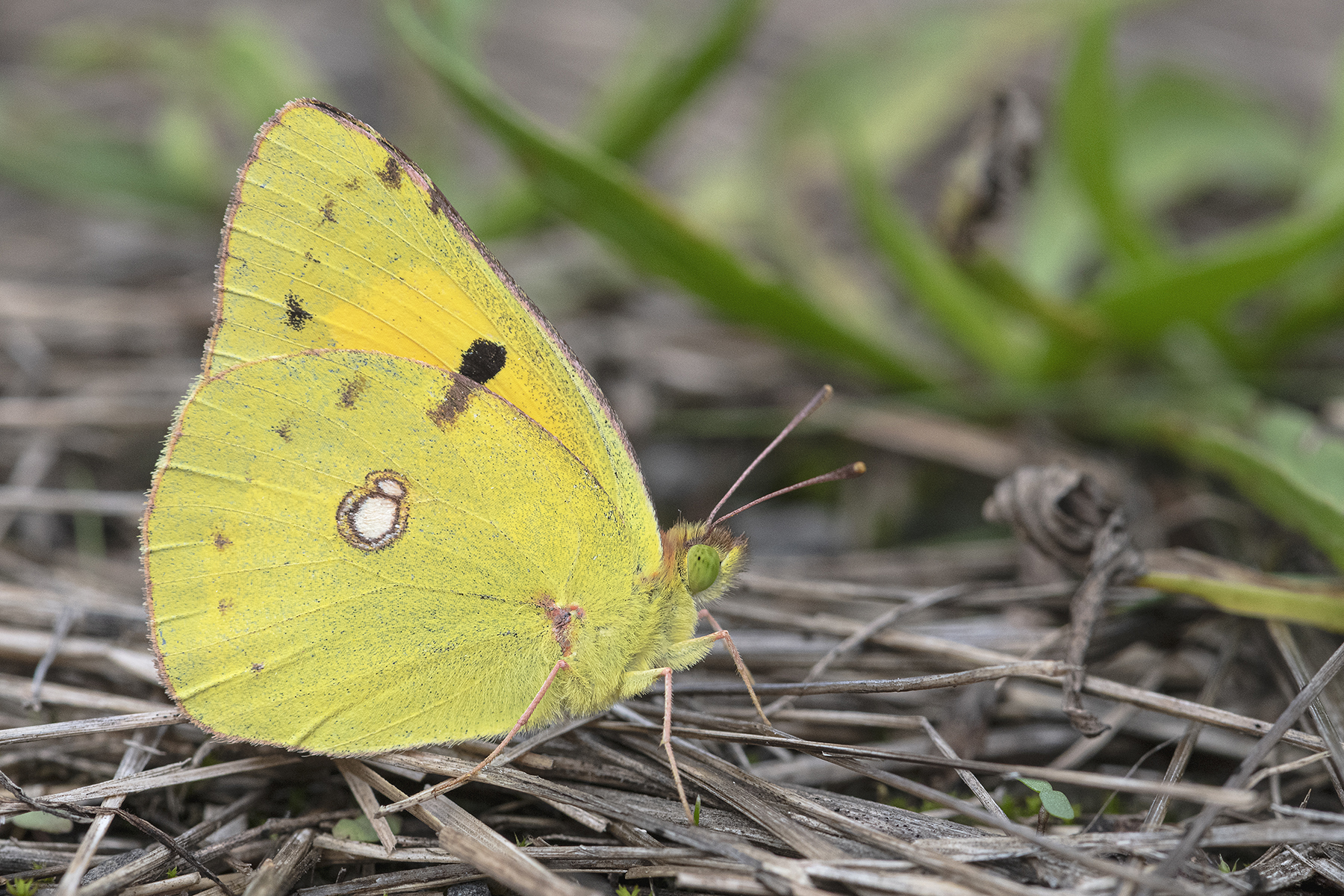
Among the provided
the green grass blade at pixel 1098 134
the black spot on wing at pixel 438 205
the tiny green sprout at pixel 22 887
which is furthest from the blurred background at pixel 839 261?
the tiny green sprout at pixel 22 887

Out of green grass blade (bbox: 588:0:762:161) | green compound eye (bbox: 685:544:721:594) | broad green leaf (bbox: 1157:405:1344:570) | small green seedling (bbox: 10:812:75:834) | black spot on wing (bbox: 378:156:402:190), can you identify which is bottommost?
broad green leaf (bbox: 1157:405:1344:570)

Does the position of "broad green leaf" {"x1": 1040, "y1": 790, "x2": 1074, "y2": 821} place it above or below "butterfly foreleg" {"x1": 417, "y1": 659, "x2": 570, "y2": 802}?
below

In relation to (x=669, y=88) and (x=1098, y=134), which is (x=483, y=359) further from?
(x=1098, y=134)

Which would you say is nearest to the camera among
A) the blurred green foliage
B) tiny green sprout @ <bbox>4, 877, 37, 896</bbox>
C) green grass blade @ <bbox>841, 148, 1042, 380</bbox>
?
tiny green sprout @ <bbox>4, 877, 37, 896</bbox>

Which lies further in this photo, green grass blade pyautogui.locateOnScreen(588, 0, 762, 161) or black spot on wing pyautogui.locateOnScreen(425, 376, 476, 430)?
green grass blade pyautogui.locateOnScreen(588, 0, 762, 161)

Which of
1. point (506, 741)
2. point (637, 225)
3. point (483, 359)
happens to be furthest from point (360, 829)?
point (637, 225)

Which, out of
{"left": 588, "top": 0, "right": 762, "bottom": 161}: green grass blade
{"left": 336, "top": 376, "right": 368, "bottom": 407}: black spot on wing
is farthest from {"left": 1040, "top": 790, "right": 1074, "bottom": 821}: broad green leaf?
{"left": 588, "top": 0, "right": 762, "bottom": 161}: green grass blade

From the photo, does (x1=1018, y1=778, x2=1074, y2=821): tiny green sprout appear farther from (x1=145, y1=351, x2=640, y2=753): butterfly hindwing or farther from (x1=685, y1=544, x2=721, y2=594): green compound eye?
(x1=145, y1=351, x2=640, y2=753): butterfly hindwing
